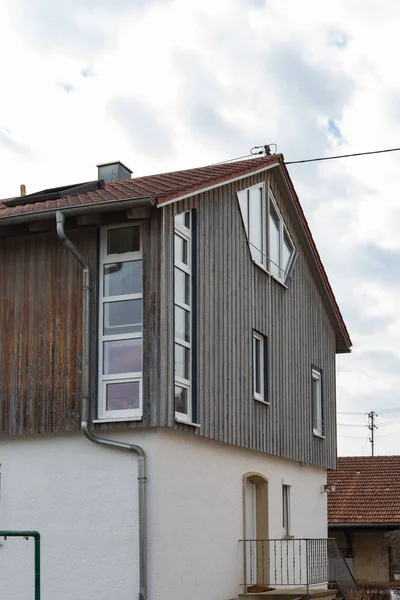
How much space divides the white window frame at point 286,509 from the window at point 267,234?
165 inches

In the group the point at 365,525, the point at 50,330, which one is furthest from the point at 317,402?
the point at 50,330

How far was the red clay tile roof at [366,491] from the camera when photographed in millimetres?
30453

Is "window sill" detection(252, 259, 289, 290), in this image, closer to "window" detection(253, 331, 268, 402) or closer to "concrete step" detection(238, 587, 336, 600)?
"window" detection(253, 331, 268, 402)

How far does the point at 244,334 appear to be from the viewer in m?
18.9

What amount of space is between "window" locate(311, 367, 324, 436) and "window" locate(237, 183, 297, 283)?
2.96 metres

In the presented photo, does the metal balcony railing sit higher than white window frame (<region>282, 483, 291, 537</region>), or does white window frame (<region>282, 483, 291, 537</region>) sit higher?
white window frame (<region>282, 483, 291, 537</region>)

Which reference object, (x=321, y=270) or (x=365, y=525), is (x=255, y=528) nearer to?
(x=321, y=270)

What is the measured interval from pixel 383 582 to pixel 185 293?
55.9ft

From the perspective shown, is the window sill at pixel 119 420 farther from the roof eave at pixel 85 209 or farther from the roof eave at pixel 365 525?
the roof eave at pixel 365 525

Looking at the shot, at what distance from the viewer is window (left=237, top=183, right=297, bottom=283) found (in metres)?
19.8

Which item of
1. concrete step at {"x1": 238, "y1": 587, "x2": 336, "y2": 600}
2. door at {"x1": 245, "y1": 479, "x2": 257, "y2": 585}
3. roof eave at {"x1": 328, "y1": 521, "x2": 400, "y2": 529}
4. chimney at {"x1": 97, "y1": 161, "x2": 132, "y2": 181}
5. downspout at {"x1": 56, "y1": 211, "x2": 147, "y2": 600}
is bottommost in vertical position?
concrete step at {"x1": 238, "y1": 587, "x2": 336, "y2": 600}

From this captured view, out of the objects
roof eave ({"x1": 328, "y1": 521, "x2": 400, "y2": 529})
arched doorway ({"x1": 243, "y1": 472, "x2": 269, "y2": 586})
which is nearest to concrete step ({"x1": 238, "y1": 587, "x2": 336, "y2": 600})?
arched doorway ({"x1": 243, "y1": 472, "x2": 269, "y2": 586})

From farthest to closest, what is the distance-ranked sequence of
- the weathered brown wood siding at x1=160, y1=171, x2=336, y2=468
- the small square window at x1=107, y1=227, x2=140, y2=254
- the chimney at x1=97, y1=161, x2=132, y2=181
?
the chimney at x1=97, y1=161, x2=132, y2=181, the weathered brown wood siding at x1=160, y1=171, x2=336, y2=468, the small square window at x1=107, y1=227, x2=140, y2=254

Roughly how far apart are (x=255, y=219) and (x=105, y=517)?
7.24m
